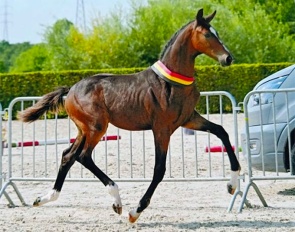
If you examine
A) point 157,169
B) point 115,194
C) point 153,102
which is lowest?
point 115,194

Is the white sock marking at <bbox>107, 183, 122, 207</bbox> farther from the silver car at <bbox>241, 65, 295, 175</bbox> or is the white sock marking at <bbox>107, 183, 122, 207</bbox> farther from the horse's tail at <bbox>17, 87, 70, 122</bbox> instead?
the silver car at <bbox>241, 65, 295, 175</bbox>

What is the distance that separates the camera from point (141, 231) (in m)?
5.86

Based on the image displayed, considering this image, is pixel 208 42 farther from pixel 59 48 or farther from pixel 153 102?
pixel 59 48

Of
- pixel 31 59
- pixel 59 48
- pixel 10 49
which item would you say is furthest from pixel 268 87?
pixel 10 49

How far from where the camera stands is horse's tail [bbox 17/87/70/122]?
700cm

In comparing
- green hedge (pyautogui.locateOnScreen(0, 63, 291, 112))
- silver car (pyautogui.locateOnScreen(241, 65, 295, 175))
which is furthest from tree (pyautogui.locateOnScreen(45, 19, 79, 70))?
silver car (pyautogui.locateOnScreen(241, 65, 295, 175))

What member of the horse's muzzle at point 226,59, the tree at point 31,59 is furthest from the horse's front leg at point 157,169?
the tree at point 31,59

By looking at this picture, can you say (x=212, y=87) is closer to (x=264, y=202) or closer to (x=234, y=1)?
(x=234, y=1)

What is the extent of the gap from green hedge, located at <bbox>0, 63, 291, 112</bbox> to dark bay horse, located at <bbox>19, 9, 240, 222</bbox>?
21.7m

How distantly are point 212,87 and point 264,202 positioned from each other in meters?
21.4

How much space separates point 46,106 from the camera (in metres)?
7.04

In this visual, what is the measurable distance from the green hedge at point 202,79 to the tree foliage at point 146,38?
292 centimetres

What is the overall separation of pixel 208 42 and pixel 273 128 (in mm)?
2353

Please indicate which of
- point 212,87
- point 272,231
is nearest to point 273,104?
point 272,231
